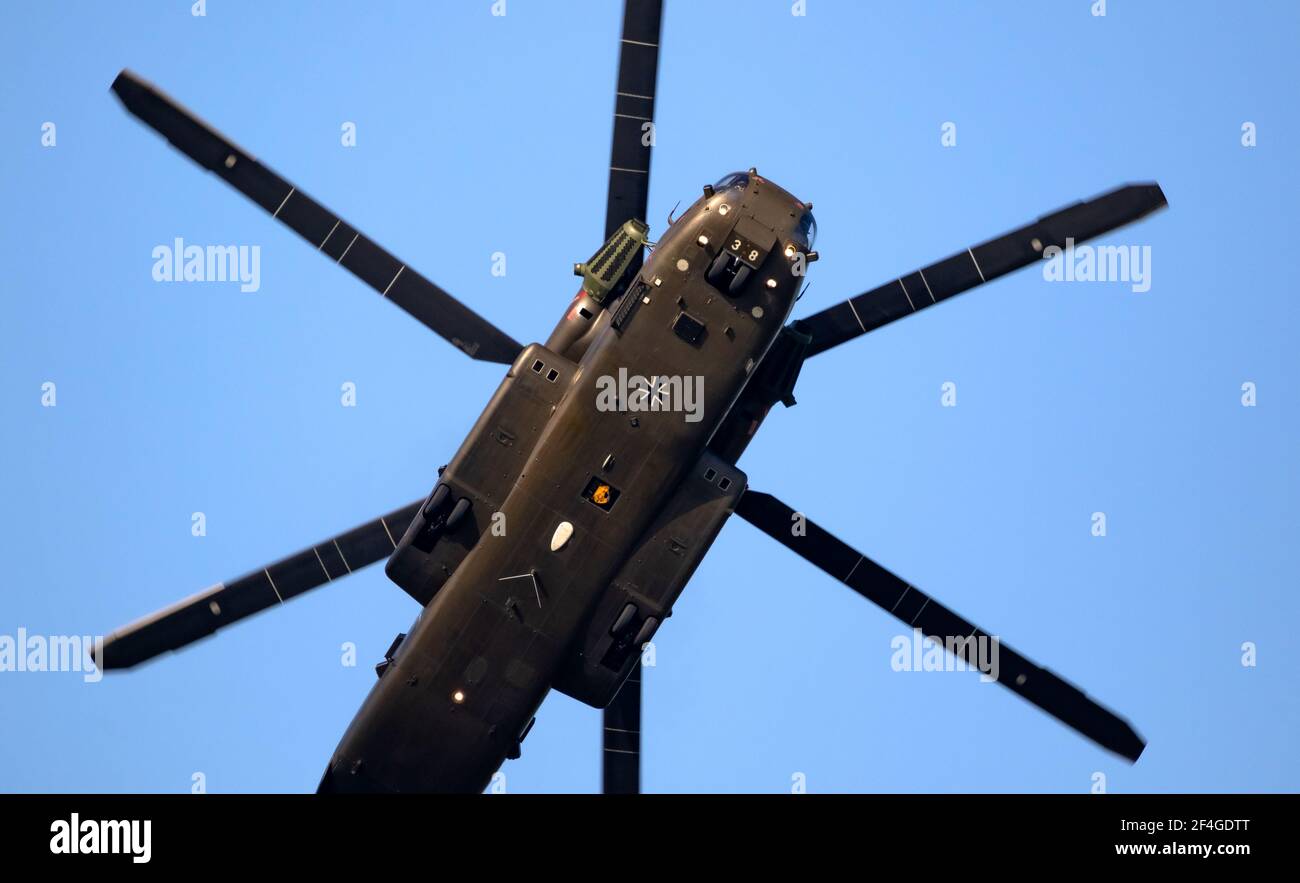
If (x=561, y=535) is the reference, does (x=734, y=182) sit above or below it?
above

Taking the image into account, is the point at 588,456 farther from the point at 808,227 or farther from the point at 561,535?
the point at 808,227

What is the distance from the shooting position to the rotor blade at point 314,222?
40125mm

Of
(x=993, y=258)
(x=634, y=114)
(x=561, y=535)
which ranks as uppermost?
(x=634, y=114)

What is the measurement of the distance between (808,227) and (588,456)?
722 cm

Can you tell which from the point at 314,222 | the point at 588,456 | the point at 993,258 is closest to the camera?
the point at 588,456

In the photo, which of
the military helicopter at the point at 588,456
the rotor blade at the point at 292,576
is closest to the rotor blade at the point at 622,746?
the military helicopter at the point at 588,456

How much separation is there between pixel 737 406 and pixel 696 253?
4228 millimetres

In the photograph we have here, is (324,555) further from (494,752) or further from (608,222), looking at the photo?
(608,222)

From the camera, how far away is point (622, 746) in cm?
4469

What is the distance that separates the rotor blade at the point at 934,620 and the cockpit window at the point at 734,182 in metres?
7.23

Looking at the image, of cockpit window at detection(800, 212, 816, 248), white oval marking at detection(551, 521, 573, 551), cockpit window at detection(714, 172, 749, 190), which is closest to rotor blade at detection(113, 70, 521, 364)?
white oval marking at detection(551, 521, 573, 551)

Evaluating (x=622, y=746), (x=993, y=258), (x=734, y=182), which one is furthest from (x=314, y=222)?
(x=993, y=258)

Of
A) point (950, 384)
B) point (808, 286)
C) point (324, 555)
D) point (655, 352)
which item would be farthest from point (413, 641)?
point (950, 384)
